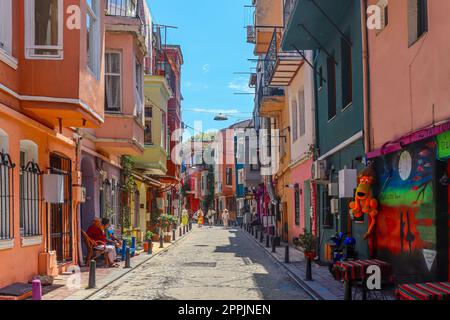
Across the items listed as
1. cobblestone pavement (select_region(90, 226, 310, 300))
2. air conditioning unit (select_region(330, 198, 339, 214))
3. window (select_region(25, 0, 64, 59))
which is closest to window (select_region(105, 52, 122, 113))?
cobblestone pavement (select_region(90, 226, 310, 300))

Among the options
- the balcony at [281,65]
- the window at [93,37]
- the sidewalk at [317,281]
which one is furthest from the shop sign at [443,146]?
the balcony at [281,65]

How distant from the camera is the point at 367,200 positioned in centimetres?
1158

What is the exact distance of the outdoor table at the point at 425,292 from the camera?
6.02m

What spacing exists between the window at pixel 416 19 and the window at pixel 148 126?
57.4ft

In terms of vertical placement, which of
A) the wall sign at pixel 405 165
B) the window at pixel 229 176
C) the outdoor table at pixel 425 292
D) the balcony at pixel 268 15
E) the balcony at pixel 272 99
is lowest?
the outdoor table at pixel 425 292

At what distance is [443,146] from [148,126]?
63.8ft

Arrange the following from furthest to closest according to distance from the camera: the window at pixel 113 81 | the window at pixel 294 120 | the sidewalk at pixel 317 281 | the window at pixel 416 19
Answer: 1. the window at pixel 294 120
2. the window at pixel 113 81
3. the sidewalk at pixel 317 281
4. the window at pixel 416 19

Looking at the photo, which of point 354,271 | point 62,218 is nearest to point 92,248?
point 62,218

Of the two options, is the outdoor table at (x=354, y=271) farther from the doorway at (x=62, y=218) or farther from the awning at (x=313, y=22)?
the doorway at (x=62, y=218)

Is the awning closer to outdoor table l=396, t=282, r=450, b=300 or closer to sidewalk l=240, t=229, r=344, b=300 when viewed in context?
sidewalk l=240, t=229, r=344, b=300

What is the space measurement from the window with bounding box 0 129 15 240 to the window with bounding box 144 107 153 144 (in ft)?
49.2

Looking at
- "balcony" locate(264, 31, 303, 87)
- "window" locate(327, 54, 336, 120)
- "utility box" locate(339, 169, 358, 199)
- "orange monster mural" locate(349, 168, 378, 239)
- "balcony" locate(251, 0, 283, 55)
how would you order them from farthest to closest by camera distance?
1. "balcony" locate(251, 0, 283, 55)
2. "balcony" locate(264, 31, 303, 87)
3. "window" locate(327, 54, 336, 120)
4. "utility box" locate(339, 169, 358, 199)
5. "orange monster mural" locate(349, 168, 378, 239)

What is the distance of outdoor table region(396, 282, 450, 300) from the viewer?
6.02 metres
